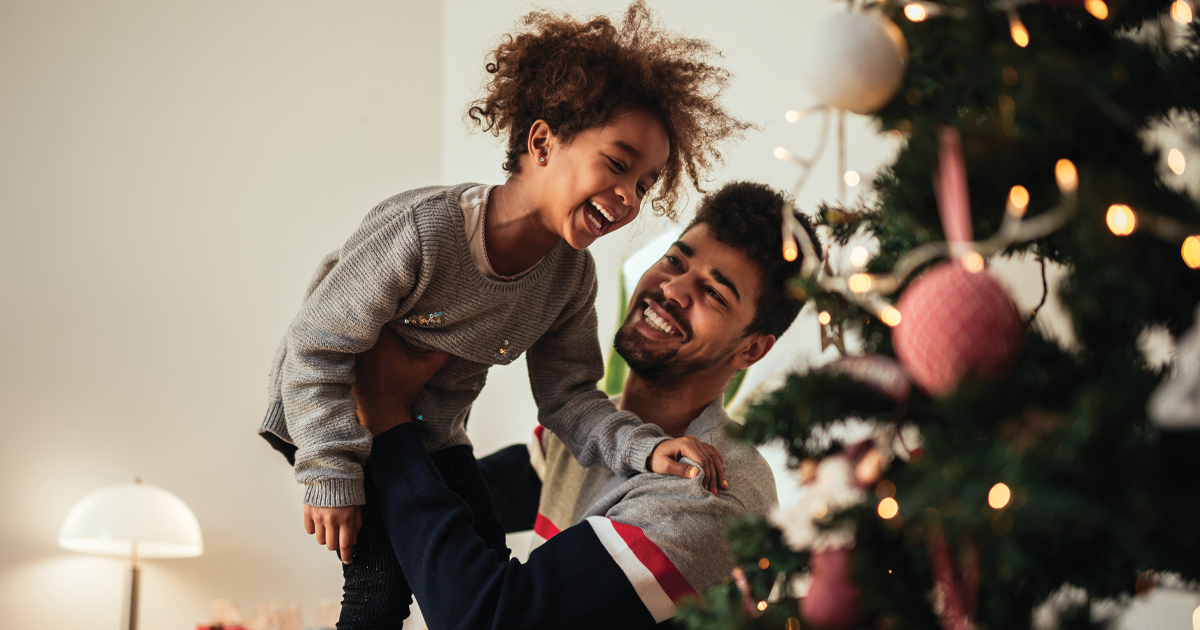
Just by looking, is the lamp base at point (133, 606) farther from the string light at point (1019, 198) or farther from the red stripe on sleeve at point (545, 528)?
the string light at point (1019, 198)

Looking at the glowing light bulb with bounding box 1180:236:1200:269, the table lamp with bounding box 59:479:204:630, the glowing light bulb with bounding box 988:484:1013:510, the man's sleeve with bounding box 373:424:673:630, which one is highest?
the glowing light bulb with bounding box 1180:236:1200:269

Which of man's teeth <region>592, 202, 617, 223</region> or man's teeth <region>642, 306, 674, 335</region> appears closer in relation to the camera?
man's teeth <region>592, 202, 617, 223</region>

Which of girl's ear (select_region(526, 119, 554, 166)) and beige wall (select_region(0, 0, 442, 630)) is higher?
girl's ear (select_region(526, 119, 554, 166))

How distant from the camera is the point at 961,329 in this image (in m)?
0.39

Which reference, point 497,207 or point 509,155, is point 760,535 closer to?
point 497,207

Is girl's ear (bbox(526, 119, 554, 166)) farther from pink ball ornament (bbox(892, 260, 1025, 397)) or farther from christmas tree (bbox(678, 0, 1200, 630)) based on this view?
pink ball ornament (bbox(892, 260, 1025, 397))

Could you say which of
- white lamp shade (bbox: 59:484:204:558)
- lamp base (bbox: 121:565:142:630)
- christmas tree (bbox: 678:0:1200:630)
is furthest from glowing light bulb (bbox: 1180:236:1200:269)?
lamp base (bbox: 121:565:142:630)

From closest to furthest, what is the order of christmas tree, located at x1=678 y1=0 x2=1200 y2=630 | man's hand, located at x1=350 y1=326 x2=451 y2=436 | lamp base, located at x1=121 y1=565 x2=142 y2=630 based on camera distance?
1. christmas tree, located at x1=678 y1=0 x2=1200 y2=630
2. man's hand, located at x1=350 y1=326 x2=451 y2=436
3. lamp base, located at x1=121 y1=565 x2=142 y2=630

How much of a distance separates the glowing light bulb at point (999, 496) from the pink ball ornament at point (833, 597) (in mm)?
97

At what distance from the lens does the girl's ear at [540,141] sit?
128 cm

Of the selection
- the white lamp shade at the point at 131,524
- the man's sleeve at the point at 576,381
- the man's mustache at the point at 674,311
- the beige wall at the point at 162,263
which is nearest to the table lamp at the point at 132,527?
the white lamp shade at the point at 131,524

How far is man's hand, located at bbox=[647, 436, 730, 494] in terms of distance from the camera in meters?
1.05

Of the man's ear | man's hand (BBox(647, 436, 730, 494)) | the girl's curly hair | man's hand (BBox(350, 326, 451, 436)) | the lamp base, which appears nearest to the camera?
man's hand (BBox(647, 436, 730, 494))

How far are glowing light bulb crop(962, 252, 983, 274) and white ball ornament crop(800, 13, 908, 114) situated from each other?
126 millimetres
